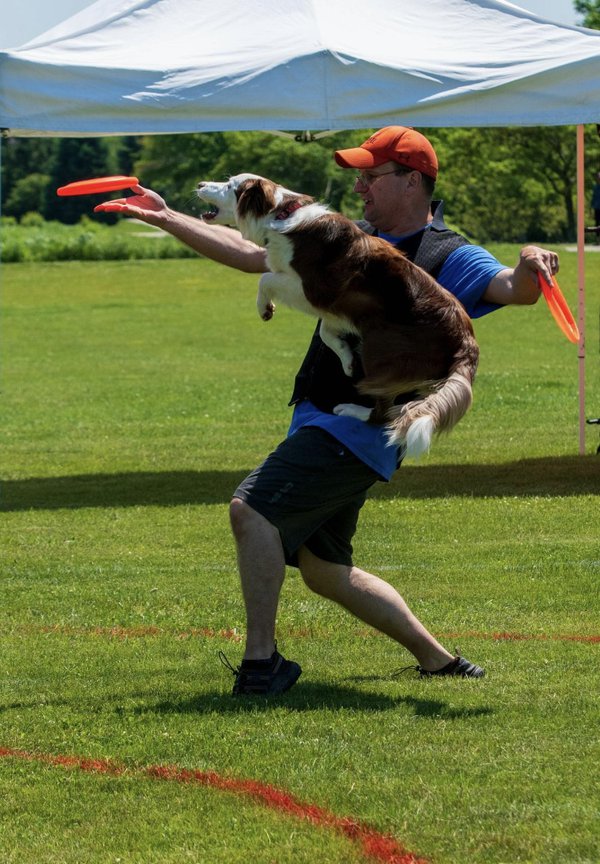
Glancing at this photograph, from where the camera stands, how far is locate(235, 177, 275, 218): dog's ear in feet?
16.8

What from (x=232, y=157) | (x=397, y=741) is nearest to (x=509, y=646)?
(x=397, y=741)

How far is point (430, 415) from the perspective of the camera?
4797 mm

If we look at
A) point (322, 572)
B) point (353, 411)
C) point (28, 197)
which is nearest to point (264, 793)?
point (322, 572)

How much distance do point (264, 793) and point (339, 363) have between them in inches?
66.9

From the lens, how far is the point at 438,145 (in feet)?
175

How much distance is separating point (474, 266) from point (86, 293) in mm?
30158

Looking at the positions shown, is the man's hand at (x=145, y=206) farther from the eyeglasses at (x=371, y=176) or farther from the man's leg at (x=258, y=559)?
the man's leg at (x=258, y=559)

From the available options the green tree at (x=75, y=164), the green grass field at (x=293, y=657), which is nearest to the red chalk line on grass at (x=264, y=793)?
the green grass field at (x=293, y=657)

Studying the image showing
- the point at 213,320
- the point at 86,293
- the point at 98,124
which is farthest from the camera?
the point at 86,293

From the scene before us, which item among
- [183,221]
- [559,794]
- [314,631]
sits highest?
[183,221]

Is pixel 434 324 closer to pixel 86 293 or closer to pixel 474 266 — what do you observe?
pixel 474 266

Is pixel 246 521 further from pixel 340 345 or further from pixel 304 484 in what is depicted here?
pixel 340 345

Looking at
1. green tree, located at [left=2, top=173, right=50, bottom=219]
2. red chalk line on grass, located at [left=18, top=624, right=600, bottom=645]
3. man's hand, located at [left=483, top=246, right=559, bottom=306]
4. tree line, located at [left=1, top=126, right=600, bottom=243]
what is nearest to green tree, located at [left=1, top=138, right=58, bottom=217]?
green tree, located at [left=2, top=173, right=50, bottom=219]

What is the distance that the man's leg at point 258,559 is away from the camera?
5074 millimetres
